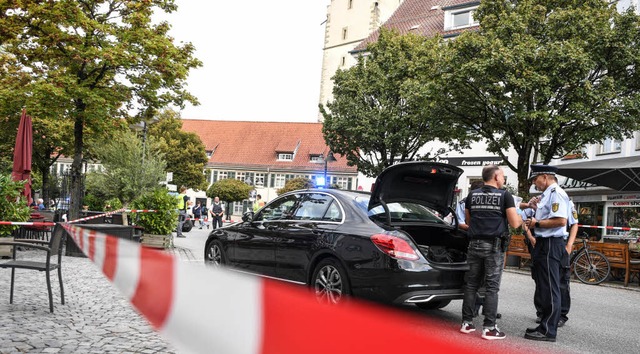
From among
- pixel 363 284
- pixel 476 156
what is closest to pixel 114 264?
pixel 363 284

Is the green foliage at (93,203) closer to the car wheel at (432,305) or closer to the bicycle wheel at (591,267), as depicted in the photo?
the bicycle wheel at (591,267)

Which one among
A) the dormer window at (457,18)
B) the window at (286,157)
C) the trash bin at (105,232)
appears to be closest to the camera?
the trash bin at (105,232)

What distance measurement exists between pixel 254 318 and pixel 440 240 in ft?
21.1

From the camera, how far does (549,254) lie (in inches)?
263

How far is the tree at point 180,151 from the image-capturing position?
2418 inches

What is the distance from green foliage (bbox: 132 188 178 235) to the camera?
50.9 ft

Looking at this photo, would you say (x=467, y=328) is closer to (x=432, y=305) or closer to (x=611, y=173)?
(x=432, y=305)

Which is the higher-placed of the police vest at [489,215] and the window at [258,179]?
the window at [258,179]

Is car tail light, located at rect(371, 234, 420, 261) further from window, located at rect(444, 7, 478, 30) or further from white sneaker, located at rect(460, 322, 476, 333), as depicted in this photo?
window, located at rect(444, 7, 478, 30)

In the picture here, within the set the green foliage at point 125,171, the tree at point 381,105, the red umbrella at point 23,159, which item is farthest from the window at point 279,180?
the red umbrella at point 23,159

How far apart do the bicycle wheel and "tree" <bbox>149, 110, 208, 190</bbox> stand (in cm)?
5097

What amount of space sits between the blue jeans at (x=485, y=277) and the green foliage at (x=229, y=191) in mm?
57375

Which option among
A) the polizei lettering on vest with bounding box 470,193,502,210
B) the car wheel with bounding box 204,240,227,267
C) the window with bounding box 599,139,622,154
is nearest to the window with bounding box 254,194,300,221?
the car wheel with bounding box 204,240,227,267

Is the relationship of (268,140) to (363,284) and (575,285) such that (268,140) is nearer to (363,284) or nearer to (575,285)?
(575,285)
